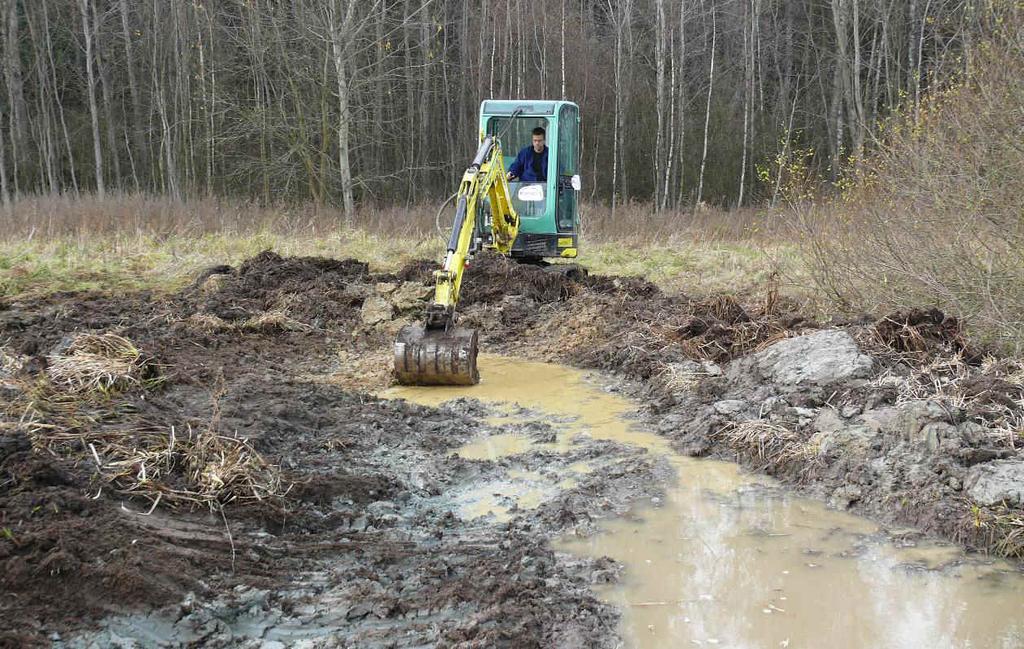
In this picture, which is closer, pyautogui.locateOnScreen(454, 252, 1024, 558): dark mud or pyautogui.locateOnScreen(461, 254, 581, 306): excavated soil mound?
pyautogui.locateOnScreen(454, 252, 1024, 558): dark mud

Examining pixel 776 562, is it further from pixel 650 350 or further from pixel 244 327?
pixel 244 327

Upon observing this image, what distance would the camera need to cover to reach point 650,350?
29.1ft

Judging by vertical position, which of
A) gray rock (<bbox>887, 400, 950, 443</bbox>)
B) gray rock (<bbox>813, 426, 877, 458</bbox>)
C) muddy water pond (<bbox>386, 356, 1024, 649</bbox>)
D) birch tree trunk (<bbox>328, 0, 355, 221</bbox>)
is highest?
birch tree trunk (<bbox>328, 0, 355, 221</bbox>)

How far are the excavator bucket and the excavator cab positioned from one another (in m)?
4.21

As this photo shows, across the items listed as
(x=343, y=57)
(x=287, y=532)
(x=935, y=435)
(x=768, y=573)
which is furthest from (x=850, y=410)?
(x=343, y=57)

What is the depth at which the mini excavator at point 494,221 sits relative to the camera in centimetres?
816

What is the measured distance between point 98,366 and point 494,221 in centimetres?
572

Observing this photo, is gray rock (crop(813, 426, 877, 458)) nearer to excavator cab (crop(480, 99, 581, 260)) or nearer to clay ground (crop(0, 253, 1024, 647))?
clay ground (crop(0, 253, 1024, 647))

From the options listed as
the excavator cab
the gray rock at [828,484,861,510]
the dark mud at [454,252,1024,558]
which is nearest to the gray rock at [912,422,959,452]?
the dark mud at [454,252,1024,558]

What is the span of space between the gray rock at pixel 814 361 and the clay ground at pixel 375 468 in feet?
0.07

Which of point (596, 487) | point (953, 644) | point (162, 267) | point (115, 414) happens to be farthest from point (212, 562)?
point (162, 267)

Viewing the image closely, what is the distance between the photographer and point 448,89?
2897 centimetres

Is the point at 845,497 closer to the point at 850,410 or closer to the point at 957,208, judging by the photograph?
the point at 850,410

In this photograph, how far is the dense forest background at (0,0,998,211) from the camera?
25.8 meters
